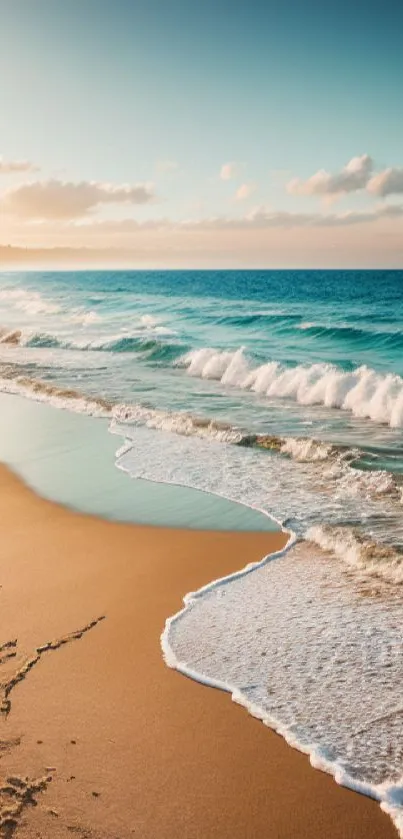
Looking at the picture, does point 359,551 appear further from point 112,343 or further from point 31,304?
point 31,304

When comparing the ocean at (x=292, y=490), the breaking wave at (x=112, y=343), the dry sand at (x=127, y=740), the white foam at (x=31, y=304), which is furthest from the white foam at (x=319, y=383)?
the white foam at (x=31, y=304)

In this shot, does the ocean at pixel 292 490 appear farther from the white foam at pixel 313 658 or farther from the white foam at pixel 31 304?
the white foam at pixel 31 304

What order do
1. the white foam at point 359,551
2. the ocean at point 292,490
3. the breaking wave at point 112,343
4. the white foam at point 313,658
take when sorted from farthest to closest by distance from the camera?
the breaking wave at point 112,343 → the white foam at point 359,551 → the ocean at point 292,490 → the white foam at point 313,658

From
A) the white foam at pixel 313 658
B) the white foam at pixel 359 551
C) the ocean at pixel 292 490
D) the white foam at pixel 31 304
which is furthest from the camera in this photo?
the white foam at pixel 31 304

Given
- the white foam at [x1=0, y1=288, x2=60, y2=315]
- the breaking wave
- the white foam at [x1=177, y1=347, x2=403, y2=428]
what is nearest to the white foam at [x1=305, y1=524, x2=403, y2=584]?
the white foam at [x1=177, y1=347, x2=403, y2=428]

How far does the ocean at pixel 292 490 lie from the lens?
4750 mm

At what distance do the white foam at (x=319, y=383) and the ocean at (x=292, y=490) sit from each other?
46 millimetres

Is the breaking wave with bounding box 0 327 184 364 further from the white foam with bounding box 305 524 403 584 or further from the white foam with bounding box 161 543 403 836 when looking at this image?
the white foam with bounding box 161 543 403 836

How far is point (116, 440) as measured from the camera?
12.4m

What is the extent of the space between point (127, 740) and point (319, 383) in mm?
13146

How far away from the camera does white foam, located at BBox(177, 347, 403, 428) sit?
574 inches

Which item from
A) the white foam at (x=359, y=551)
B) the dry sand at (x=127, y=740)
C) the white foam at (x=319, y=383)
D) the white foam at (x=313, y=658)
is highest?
the white foam at (x=319, y=383)

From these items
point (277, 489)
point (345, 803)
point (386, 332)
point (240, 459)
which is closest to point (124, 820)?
point (345, 803)

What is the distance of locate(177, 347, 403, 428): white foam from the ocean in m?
0.05
